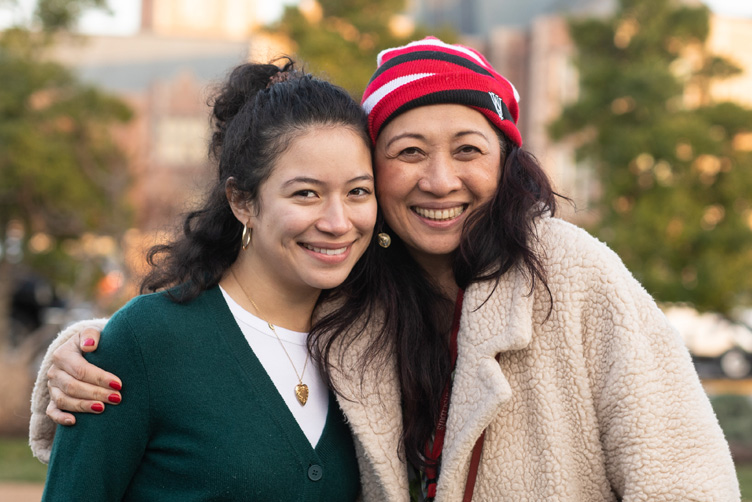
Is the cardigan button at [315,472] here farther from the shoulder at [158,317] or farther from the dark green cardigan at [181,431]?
the shoulder at [158,317]

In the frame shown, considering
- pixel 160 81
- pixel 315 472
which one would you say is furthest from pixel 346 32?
pixel 160 81

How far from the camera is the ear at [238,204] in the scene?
2.65m

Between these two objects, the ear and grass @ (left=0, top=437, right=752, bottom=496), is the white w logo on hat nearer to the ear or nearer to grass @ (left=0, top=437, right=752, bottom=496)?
the ear

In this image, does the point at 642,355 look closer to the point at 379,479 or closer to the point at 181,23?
the point at 379,479

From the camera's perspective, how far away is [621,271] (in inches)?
97.8

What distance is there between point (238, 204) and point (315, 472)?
868 millimetres

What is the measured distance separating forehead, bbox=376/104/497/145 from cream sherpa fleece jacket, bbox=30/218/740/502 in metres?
0.39

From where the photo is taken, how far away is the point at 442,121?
106 inches

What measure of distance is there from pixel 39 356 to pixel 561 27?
16046 mm

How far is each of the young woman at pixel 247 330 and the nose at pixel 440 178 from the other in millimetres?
191

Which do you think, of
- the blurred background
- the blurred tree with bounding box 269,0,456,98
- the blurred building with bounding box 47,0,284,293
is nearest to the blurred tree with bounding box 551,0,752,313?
the blurred background

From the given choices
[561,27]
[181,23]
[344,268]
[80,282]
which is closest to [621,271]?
[344,268]

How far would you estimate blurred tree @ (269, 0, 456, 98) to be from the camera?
39.3 ft

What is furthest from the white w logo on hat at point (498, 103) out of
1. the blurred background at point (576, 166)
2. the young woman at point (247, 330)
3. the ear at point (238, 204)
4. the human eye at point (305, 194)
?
the blurred background at point (576, 166)
